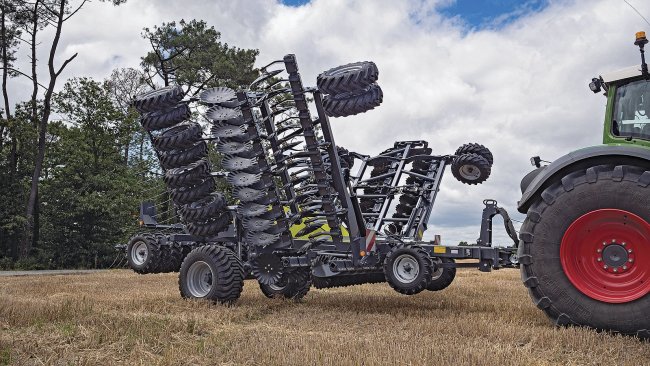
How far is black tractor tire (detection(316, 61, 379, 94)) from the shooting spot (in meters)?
7.23

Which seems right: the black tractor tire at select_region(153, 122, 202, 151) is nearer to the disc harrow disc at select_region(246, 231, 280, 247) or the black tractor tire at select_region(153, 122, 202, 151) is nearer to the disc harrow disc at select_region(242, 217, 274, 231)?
the disc harrow disc at select_region(242, 217, 274, 231)

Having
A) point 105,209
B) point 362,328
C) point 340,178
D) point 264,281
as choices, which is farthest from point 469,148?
point 105,209

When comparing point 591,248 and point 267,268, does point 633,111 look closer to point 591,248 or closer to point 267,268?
point 591,248

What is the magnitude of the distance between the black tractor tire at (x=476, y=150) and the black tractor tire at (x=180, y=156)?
4806mm

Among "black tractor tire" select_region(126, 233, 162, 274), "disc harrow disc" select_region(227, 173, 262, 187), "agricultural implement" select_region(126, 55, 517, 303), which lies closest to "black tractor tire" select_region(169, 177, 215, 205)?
"agricultural implement" select_region(126, 55, 517, 303)

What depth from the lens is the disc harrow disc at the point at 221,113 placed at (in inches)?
304

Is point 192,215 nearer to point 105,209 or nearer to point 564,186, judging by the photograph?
point 564,186

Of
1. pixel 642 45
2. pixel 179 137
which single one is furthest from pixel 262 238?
pixel 642 45

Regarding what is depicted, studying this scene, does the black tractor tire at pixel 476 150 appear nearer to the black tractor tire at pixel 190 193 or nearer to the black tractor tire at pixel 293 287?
the black tractor tire at pixel 293 287

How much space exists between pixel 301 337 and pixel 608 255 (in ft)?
9.47

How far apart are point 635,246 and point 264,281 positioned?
479cm

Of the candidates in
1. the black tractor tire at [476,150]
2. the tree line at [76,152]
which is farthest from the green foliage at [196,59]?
the black tractor tire at [476,150]

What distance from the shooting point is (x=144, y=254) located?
956 cm

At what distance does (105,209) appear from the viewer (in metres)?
25.9
